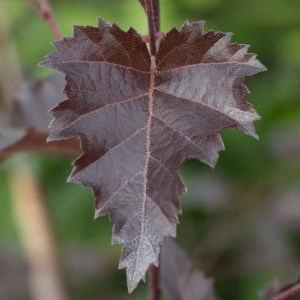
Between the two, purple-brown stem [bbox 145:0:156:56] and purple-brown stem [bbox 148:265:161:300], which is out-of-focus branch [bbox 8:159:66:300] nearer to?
purple-brown stem [bbox 148:265:161:300]

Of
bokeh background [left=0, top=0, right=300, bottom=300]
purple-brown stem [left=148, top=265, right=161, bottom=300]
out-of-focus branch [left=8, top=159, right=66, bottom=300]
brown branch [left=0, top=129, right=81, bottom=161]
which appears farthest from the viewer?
bokeh background [left=0, top=0, right=300, bottom=300]

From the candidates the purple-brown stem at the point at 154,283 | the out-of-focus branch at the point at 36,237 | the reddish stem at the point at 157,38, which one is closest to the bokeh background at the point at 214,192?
the out-of-focus branch at the point at 36,237

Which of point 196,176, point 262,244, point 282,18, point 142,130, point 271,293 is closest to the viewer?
point 142,130

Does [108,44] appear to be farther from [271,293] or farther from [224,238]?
[224,238]

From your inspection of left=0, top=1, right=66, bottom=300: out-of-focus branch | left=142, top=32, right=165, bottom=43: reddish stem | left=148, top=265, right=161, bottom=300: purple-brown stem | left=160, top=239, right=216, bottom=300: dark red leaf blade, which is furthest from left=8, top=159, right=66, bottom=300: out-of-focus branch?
left=142, top=32, right=165, bottom=43: reddish stem

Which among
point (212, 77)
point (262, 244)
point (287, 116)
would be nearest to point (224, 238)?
point (262, 244)

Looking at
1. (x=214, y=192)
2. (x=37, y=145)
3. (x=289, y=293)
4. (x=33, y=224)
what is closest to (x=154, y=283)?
(x=289, y=293)

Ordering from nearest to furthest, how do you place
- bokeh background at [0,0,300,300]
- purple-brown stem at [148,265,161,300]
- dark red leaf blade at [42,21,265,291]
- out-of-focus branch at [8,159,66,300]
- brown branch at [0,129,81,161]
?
1. dark red leaf blade at [42,21,265,291]
2. purple-brown stem at [148,265,161,300]
3. brown branch at [0,129,81,161]
4. out-of-focus branch at [8,159,66,300]
5. bokeh background at [0,0,300,300]

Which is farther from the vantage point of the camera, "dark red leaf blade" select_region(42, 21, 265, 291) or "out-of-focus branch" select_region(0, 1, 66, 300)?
"out-of-focus branch" select_region(0, 1, 66, 300)
